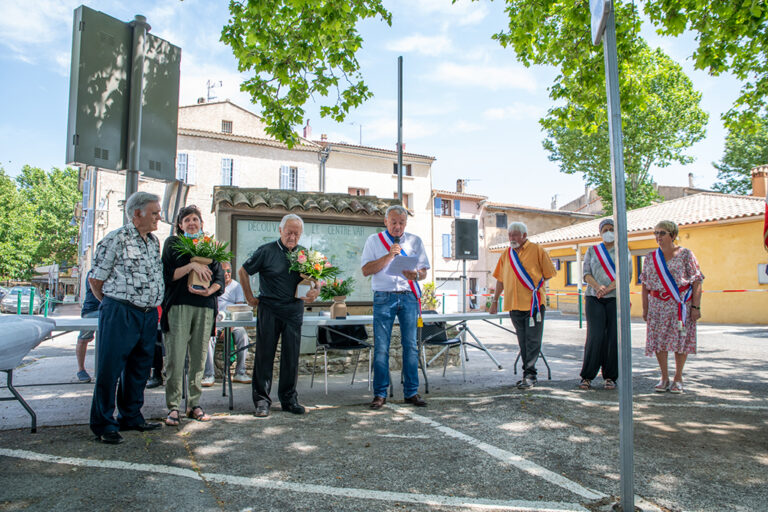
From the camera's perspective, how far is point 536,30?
806 centimetres

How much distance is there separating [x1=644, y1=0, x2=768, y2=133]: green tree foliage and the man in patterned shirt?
22.0 ft

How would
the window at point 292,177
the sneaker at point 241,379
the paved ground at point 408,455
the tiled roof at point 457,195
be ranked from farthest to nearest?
the tiled roof at point 457,195 → the window at point 292,177 → the sneaker at point 241,379 → the paved ground at point 408,455

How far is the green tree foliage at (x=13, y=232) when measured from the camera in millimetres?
37938

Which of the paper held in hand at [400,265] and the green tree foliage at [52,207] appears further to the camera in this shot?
the green tree foliage at [52,207]

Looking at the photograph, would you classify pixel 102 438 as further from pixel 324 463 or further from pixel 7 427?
pixel 324 463

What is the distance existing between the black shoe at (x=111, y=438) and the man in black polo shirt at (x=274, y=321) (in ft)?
4.01

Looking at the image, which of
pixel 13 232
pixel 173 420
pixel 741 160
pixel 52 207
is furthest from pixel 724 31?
pixel 52 207

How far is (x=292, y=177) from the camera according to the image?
101ft

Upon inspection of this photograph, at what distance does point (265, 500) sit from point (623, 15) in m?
8.07

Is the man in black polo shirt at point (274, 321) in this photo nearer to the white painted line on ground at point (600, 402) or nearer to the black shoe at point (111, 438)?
the black shoe at point (111, 438)

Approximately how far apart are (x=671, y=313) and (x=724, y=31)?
400 cm

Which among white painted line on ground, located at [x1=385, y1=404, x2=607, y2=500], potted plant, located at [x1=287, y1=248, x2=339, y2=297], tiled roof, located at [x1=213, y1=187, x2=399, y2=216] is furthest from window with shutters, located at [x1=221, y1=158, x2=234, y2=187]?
white painted line on ground, located at [x1=385, y1=404, x2=607, y2=500]

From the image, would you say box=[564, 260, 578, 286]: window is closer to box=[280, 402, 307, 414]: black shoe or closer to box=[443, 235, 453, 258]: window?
box=[443, 235, 453, 258]: window

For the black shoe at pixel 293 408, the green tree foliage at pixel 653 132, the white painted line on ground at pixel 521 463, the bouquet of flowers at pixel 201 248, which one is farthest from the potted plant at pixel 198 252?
the green tree foliage at pixel 653 132
